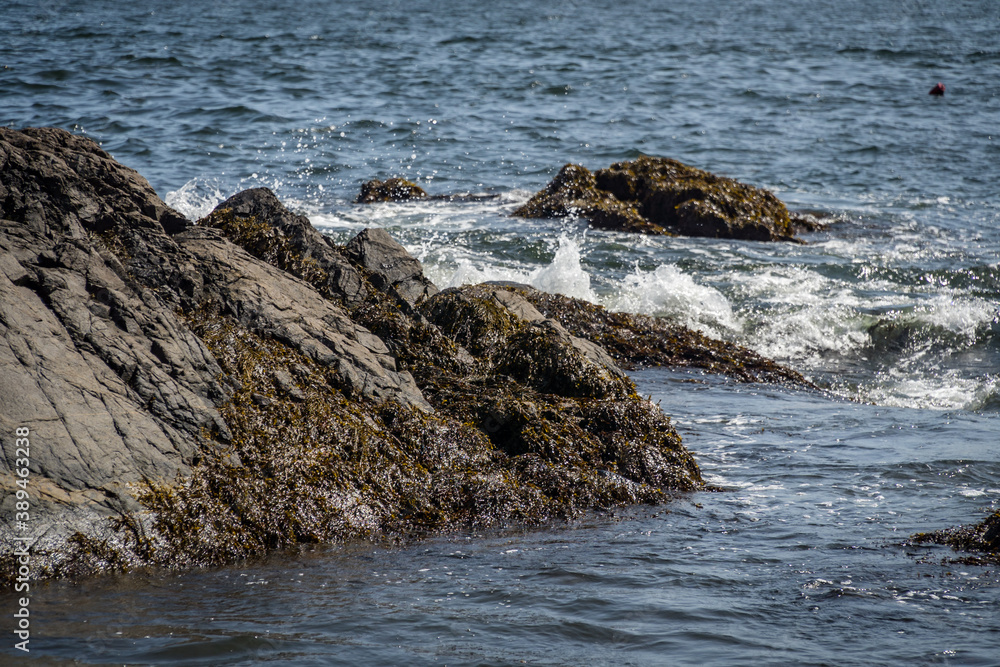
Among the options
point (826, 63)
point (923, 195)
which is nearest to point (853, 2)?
point (826, 63)

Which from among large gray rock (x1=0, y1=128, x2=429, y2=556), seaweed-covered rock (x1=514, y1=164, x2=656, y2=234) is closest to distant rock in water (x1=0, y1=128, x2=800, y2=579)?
large gray rock (x1=0, y1=128, x2=429, y2=556)

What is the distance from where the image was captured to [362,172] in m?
17.8

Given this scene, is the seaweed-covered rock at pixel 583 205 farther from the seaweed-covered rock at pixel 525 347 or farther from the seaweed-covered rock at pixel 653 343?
the seaweed-covered rock at pixel 525 347

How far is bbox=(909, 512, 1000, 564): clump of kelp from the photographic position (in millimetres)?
4750

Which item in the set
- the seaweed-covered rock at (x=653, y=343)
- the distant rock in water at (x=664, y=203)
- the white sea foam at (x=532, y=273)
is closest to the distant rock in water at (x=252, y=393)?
the seaweed-covered rock at (x=653, y=343)

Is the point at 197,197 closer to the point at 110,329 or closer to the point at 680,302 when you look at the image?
the point at 680,302

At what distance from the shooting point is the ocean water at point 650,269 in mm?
3943

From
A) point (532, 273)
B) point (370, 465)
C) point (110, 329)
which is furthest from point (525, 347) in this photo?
point (532, 273)

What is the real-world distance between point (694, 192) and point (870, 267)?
3.30 m

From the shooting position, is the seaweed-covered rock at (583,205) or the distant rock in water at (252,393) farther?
the seaweed-covered rock at (583,205)

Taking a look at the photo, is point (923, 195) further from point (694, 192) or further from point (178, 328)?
point (178, 328)

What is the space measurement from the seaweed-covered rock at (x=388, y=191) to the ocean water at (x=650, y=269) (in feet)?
1.47

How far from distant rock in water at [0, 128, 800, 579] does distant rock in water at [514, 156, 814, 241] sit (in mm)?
8146

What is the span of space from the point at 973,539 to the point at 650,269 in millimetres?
7827
